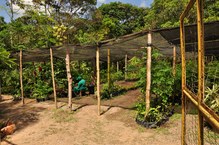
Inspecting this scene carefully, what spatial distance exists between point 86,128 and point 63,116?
1765mm

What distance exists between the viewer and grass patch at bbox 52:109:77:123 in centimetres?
875

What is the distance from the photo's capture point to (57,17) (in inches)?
957

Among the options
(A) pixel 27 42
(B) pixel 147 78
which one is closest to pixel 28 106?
(B) pixel 147 78

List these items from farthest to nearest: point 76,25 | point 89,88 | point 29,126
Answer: point 76,25 < point 89,88 < point 29,126

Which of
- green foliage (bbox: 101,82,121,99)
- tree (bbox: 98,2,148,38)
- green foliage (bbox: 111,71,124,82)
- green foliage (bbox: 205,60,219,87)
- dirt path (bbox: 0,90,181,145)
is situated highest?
tree (bbox: 98,2,148,38)

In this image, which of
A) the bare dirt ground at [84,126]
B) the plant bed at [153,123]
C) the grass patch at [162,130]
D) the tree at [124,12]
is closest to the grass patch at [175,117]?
the bare dirt ground at [84,126]

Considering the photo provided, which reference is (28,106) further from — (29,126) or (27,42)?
(27,42)

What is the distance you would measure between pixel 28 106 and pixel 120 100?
183 inches

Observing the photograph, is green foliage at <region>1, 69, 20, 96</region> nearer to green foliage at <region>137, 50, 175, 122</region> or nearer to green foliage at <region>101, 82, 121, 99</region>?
green foliage at <region>101, 82, 121, 99</region>

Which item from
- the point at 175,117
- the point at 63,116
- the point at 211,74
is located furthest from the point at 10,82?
the point at 211,74

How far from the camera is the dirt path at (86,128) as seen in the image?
6676 mm

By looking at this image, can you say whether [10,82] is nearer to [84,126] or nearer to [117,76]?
[117,76]

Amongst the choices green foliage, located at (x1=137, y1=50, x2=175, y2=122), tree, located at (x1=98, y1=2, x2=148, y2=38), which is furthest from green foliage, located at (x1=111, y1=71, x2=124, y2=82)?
tree, located at (x1=98, y1=2, x2=148, y2=38)

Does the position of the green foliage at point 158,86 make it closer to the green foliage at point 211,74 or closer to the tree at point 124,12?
the green foliage at point 211,74
